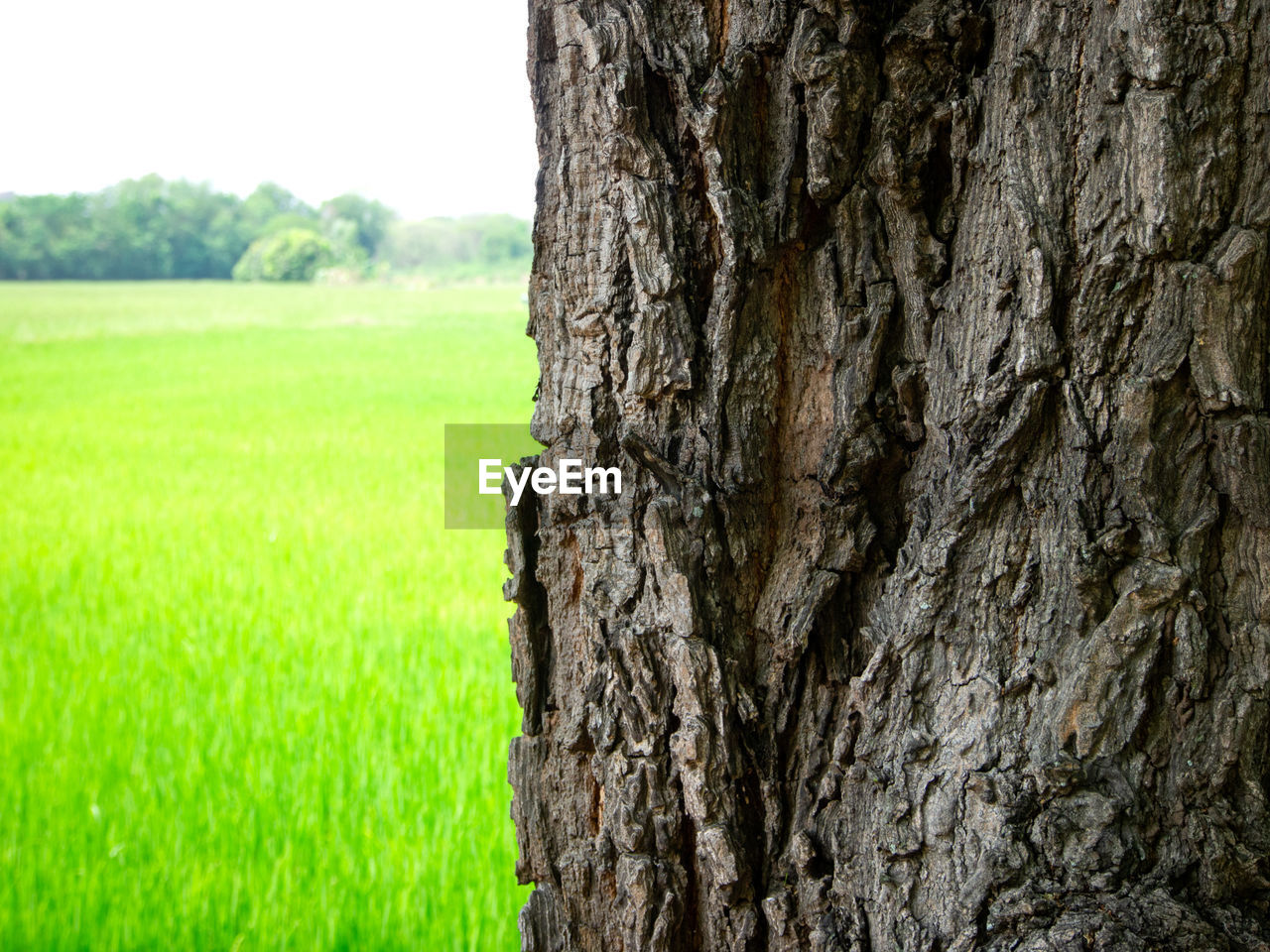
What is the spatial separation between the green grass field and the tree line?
654mm

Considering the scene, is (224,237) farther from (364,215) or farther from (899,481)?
(899,481)

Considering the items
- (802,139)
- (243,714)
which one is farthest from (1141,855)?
(243,714)

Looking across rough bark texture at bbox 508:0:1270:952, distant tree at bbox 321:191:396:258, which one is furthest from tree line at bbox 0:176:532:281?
rough bark texture at bbox 508:0:1270:952

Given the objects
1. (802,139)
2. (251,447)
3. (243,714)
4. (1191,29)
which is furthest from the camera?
(251,447)

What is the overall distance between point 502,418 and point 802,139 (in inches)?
129

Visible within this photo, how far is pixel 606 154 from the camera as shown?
0.75 metres

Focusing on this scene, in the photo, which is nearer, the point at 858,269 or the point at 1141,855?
the point at 1141,855

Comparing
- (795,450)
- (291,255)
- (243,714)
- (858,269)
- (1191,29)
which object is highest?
(291,255)

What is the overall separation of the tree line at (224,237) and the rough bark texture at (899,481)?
184 inches

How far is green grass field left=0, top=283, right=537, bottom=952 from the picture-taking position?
148cm

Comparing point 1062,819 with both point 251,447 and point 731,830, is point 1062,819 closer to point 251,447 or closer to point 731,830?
point 731,830

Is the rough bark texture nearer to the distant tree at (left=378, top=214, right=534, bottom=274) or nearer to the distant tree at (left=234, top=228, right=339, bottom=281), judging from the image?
the distant tree at (left=378, top=214, right=534, bottom=274)

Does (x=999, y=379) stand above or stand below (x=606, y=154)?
below

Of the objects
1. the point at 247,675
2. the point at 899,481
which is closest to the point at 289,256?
the point at 247,675
